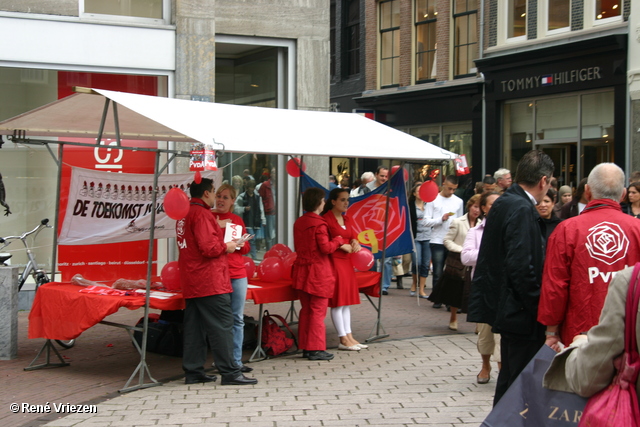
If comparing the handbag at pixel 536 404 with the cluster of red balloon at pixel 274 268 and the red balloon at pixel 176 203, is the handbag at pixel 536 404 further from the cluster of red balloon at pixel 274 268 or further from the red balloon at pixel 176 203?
the cluster of red balloon at pixel 274 268

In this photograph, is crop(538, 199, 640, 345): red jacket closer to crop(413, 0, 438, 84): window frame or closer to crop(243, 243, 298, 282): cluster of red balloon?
crop(243, 243, 298, 282): cluster of red balloon

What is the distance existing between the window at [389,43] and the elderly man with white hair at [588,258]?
22.0 m

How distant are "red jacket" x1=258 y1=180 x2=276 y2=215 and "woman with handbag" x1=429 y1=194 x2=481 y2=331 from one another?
389 centimetres

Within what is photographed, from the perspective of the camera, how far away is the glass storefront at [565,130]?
18562 millimetres

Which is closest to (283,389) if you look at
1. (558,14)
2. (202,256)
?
(202,256)

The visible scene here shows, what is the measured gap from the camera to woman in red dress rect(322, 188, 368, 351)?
8.23 meters

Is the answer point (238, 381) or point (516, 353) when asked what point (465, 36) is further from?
point (516, 353)

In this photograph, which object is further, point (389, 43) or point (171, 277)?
point (389, 43)

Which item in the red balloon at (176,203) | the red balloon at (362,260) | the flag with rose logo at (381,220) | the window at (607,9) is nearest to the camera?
the red balloon at (176,203)

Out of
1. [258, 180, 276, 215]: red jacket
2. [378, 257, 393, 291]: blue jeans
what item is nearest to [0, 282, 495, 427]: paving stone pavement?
[378, 257, 393, 291]: blue jeans

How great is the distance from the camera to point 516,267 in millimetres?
4719

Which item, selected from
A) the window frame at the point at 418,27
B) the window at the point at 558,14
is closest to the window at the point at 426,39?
the window frame at the point at 418,27

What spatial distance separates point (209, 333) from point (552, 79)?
15233 millimetres

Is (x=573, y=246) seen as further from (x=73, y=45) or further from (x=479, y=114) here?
(x=479, y=114)
